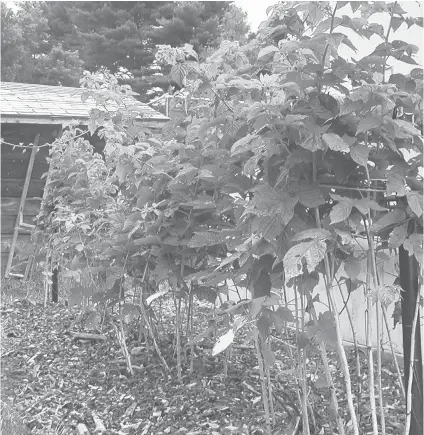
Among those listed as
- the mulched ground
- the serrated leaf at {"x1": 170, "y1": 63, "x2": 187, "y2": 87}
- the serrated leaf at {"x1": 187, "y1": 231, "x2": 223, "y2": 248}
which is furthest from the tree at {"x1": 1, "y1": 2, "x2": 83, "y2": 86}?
the serrated leaf at {"x1": 170, "y1": 63, "x2": 187, "y2": 87}

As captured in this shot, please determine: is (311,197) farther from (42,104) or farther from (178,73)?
(42,104)

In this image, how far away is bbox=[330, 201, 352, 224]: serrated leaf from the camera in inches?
68.1

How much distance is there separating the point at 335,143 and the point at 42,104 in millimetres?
7670

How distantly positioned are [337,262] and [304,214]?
0.25 m

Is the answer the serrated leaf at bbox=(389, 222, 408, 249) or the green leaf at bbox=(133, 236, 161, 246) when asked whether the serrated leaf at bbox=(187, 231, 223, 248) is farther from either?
the serrated leaf at bbox=(389, 222, 408, 249)

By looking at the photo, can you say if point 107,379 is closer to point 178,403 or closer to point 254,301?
point 178,403

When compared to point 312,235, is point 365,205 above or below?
above

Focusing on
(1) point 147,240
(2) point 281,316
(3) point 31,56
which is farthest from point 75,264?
(3) point 31,56

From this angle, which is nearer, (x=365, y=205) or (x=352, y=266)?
(x=365, y=205)

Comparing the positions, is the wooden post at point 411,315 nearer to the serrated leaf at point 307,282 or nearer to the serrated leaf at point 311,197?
the serrated leaf at point 307,282

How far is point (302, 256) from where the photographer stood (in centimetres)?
164

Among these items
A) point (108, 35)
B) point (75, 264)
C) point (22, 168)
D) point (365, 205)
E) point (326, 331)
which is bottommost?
point (326, 331)

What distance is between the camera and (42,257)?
252 inches

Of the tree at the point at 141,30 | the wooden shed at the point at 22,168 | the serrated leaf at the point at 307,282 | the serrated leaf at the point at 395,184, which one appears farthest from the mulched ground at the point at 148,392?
the tree at the point at 141,30
